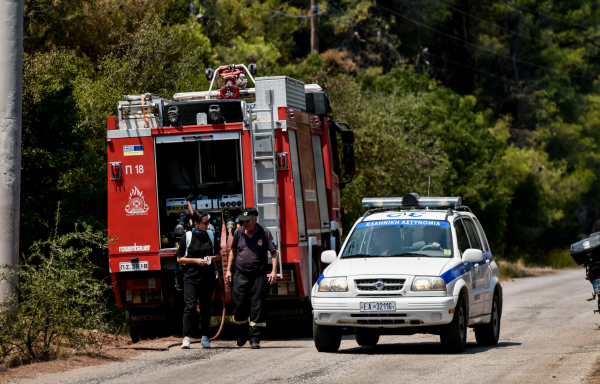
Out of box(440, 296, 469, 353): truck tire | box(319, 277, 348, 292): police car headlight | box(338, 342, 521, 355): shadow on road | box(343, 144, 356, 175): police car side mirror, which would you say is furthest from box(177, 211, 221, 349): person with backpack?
box(343, 144, 356, 175): police car side mirror

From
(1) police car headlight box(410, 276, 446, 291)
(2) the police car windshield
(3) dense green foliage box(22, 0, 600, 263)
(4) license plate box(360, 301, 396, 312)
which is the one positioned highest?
(3) dense green foliage box(22, 0, 600, 263)

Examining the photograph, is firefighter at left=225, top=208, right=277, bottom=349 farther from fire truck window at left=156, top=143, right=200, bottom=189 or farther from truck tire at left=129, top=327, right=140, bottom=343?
truck tire at left=129, top=327, right=140, bottom=343

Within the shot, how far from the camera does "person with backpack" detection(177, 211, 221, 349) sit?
12.6m

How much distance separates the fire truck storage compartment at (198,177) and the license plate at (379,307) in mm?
3521

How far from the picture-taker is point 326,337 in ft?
38.5

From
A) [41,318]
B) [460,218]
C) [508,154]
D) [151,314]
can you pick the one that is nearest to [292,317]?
[151,314]

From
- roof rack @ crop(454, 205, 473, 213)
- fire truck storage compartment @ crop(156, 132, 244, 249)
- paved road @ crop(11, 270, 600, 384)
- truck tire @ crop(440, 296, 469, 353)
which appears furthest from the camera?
fire truck storage compartment @ crop(156, 132, 244, 249)

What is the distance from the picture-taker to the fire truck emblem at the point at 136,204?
13367mm

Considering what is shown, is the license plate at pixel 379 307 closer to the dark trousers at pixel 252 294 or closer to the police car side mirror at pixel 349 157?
the dark trousers at pixel 252 294

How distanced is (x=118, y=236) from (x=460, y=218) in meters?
4.86

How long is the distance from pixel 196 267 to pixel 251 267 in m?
0.77

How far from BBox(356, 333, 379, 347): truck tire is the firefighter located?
1.35m

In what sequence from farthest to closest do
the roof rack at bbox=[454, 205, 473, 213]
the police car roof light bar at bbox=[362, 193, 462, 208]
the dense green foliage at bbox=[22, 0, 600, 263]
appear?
the dense green foliage at bbox=[22, 0, 600, 263] → the roof rack at bbox=[454, 205, 473, 213] → the police car roof light bar at bbox=[362, 193, 462, 208]

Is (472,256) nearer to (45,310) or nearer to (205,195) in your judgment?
(205,195)
